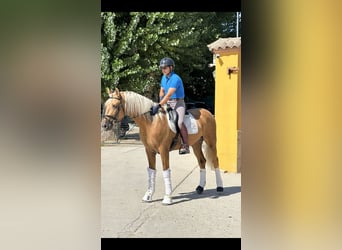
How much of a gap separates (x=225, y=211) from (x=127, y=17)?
310 centimetres

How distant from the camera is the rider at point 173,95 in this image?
4727 millimetres

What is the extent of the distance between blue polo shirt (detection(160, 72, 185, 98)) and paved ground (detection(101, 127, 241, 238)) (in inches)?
25.5

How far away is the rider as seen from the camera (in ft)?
15.5

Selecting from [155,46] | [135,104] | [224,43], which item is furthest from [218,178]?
[155,46]

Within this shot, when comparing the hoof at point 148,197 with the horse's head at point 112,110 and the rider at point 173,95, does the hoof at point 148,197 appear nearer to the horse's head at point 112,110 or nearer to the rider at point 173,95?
the rider at point 173,95

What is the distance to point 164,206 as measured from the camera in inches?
183

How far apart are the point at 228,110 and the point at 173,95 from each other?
1.53 m

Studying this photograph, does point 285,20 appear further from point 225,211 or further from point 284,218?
point 225,211

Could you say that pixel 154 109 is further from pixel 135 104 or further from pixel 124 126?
pixel 124 126

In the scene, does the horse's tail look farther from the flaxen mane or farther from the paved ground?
the flaxen mane

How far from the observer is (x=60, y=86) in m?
2.46

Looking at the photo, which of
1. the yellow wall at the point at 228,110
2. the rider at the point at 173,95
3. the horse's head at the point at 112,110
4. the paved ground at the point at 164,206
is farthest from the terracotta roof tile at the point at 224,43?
the horse's head at the point at 112,110

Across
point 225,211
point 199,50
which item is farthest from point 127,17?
point 225,211

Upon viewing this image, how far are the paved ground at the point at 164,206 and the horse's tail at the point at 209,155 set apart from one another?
0.11 metres
